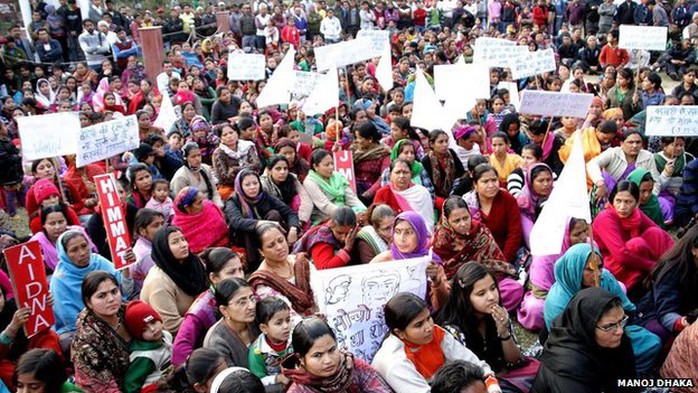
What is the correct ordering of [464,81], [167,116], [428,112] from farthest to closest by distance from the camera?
1. [167,116]
2. [464,81]
3. [428,112]

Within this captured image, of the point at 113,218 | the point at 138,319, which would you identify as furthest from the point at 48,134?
the point at 138,319

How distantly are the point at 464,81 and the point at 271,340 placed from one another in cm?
490

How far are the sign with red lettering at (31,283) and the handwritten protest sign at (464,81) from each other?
16.3ft

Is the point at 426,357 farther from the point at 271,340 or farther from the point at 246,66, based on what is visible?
the point at 246,66

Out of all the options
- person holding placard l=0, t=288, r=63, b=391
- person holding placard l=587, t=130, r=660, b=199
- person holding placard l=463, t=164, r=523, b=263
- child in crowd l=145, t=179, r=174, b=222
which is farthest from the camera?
person holding placard l=587, t=130, r=660, b=199

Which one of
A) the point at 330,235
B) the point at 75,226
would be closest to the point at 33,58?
the point at 75,226

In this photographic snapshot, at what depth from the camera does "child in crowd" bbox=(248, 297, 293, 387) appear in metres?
3.51

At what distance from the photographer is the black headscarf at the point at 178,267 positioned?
437 cm

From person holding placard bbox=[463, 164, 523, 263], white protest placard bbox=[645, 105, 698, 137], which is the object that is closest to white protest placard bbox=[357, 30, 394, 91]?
white protest placard bbox=[645, 105, 698, 137]

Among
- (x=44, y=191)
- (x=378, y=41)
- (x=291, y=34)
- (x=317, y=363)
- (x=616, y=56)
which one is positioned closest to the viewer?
(x=317, y=363)

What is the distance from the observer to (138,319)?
3.74 metres

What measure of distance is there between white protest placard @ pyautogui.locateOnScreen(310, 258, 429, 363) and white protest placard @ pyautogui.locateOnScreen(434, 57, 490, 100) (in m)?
4.24

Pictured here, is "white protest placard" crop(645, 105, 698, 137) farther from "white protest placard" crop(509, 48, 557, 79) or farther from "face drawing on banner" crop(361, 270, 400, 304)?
"face drawing on banner" crop(361, 270, 400, 304)

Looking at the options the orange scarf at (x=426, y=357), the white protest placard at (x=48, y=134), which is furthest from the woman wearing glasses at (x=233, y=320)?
the white protest placard at (x=48, y=134)
